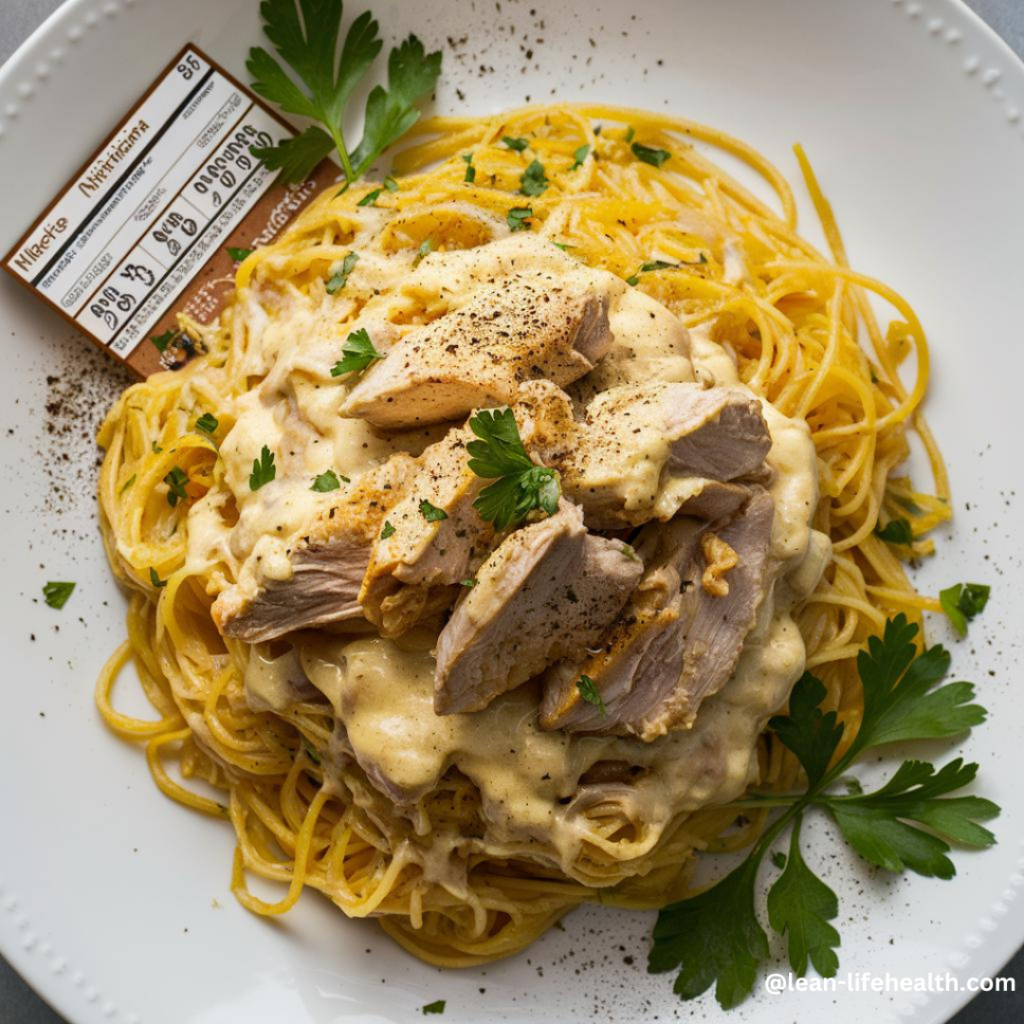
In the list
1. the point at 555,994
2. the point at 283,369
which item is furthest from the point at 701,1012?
the point at 283,369

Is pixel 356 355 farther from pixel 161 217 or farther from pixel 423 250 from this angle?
pixel 161 217

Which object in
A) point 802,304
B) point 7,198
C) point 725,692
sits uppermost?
point 802,304

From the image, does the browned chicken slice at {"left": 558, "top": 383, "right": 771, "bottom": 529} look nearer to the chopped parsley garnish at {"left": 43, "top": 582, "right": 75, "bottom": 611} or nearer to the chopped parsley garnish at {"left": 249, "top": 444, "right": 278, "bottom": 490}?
the chopped parsley garnish at {"left": 249, "top": 444, "right": 278, "bottom": 490}

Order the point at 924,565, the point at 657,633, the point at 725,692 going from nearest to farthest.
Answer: the point at 657,633, the point at 725,692, the point at 924,565

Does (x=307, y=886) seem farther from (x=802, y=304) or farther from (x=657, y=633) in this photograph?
(x=802, y=304)

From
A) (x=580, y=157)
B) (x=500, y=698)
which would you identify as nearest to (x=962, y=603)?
(x=500, y=698)

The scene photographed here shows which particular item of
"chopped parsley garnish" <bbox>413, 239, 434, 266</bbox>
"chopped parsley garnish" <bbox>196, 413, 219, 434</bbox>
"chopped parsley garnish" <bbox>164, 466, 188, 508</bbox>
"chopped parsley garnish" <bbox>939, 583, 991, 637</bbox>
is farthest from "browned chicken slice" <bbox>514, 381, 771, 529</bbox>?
"chopped parsley garnish" <bbox>164, 466, 188, 508</bbox>
